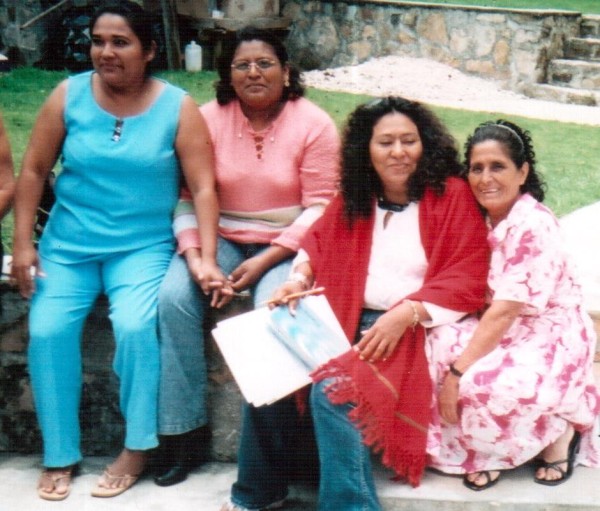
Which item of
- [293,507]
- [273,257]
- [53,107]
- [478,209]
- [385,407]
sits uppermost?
[53,107]

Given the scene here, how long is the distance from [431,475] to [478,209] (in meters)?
0.86

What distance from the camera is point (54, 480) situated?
3.11 m

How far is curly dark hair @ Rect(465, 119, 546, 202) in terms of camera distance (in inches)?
111

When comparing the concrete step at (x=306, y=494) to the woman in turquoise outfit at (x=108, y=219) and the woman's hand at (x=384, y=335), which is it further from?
the woman's hand at (x=384, y=335)

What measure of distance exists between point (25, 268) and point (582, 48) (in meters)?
8.79

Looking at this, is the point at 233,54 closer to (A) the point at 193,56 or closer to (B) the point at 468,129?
(B) the point at 468,129

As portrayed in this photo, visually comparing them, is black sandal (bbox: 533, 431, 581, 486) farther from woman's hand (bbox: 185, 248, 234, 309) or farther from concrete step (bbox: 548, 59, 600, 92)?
concrete step (bbox: 548, 59, 600, 92)

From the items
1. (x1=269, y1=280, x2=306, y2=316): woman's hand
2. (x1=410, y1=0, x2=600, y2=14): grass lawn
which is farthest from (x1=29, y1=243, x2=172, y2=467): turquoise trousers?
(x1=410, y1=0, x2=600, y2=14): grass lawn

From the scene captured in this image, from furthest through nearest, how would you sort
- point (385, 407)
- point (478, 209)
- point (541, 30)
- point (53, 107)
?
point (541, 30) → point (53, 107) → point (478, 209) → point (385, 407)

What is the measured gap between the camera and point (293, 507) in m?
3.03

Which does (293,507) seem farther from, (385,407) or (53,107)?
(53,107)

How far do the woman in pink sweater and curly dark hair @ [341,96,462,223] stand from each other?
18cm

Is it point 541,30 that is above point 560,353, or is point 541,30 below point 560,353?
above

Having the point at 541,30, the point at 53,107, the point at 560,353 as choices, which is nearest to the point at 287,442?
the point at 560,353
